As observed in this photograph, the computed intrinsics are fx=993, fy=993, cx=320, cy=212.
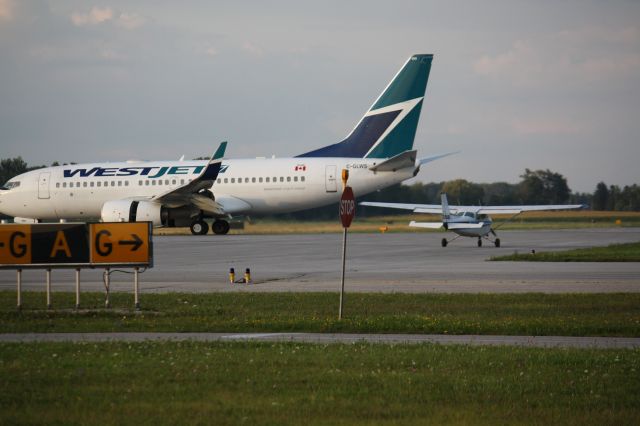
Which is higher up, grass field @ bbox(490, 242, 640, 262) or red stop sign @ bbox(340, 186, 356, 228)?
red stop sign @ bbox(340, 186, 356, 228)

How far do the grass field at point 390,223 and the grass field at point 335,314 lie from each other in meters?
38.2

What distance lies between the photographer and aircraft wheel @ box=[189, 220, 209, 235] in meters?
51.7

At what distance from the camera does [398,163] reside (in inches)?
1901

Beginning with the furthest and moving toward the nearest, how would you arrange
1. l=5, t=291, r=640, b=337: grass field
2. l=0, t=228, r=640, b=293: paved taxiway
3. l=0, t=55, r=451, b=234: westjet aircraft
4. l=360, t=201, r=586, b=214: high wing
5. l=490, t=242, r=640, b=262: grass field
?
l=360, t=201, r=586, b=214: high wing < l=0, t=55, r=451, b=234: westjet aircraft < l=490, t=242, r=640, b=262: grass field < l=0, t=228, r=640, b=293: paved taxiway < l=5, t=291, r=640, b=337: grass field

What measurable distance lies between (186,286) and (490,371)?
560 inches

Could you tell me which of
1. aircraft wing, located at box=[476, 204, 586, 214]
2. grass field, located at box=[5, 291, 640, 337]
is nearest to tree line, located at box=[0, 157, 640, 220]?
aircraft wing, located at box=[476, 204, 586, 214]

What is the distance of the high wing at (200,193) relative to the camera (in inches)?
1821

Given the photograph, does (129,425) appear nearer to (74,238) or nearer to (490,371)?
(490,371)

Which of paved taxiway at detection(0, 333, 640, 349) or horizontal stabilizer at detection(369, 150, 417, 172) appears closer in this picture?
paved taxiway at detection(0, 333, 640, 349)

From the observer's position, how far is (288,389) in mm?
11102

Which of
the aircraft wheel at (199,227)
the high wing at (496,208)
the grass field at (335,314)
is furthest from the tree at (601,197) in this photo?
the grass field at (335,314)

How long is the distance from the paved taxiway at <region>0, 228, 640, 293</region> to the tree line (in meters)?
34.0

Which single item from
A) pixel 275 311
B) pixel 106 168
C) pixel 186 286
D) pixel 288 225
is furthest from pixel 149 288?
pixel 288 225

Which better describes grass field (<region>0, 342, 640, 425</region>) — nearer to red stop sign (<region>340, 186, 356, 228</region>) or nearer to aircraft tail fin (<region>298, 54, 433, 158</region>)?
red stop sign (<region>340, 186, 356, 228</region>)
